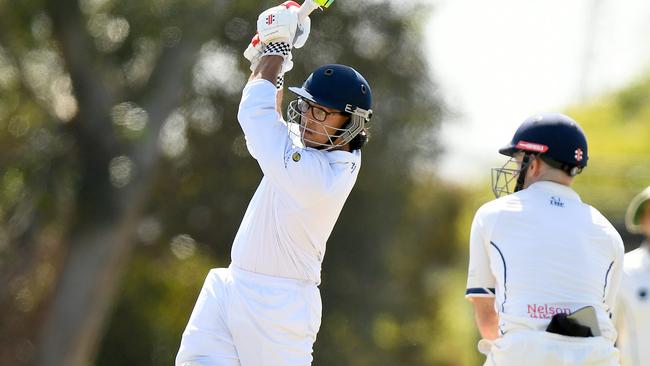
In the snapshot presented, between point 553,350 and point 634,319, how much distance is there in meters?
1.86

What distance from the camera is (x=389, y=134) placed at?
20344mm

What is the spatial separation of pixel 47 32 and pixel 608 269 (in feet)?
47.1

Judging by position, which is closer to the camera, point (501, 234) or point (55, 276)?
point (501, 234)

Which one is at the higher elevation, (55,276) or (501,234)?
(501,234)

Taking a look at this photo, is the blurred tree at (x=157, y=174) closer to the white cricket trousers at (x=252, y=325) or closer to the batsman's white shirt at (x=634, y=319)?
the batsman's white shirt at (x=634, y=319)

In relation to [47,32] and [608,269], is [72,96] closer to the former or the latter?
[47,32]

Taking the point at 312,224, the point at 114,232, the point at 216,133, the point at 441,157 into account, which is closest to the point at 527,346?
the point at 312,224

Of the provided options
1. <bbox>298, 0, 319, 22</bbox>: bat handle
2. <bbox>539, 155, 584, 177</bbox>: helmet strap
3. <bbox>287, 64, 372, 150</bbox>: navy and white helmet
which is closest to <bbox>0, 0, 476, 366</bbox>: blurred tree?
<bbox>298, 0, 319, 22</bbox>: bat handle

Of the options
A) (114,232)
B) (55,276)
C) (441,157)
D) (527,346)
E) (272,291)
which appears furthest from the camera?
(441,157)

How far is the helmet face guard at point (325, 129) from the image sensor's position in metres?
5.42

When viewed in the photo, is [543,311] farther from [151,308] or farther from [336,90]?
[151,308]

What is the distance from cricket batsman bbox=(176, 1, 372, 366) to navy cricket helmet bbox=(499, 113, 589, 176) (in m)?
0.70

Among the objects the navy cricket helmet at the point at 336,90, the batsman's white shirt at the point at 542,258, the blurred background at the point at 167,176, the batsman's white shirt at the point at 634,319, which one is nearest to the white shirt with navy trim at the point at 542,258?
the batsman's white shirt at the point at 542,258

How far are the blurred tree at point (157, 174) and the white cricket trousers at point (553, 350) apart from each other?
12391 mm
